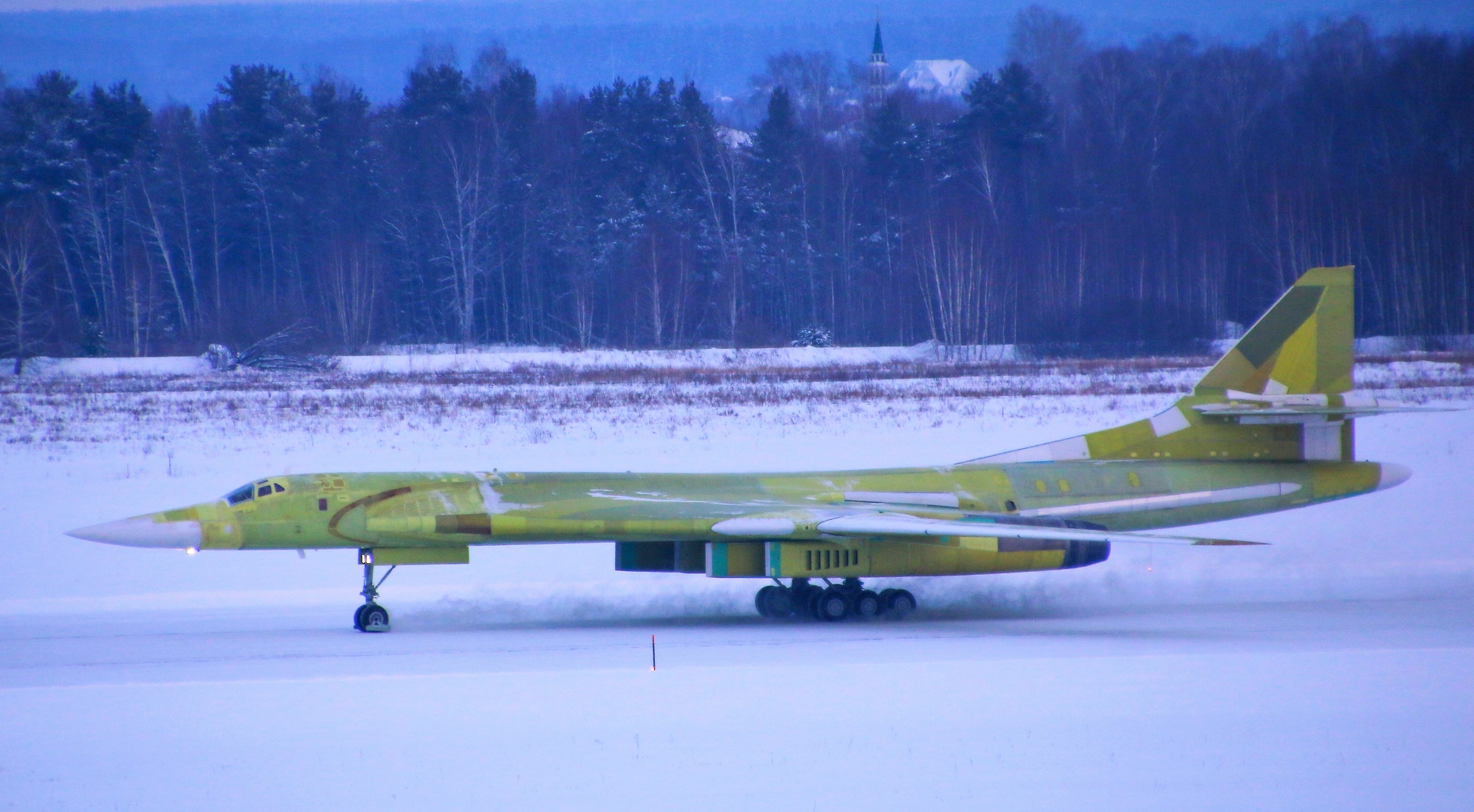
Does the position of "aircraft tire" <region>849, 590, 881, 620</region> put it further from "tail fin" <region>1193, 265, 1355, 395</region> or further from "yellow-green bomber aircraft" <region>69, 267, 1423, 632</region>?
"tail fin" <region>1193, 265, 1355, 395</region>

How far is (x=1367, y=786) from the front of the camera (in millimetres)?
7172

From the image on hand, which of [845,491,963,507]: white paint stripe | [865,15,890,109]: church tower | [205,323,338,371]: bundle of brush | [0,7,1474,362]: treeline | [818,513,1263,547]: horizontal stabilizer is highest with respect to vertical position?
[865,15,890,109]: church tower

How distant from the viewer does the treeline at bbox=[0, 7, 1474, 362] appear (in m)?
50.8

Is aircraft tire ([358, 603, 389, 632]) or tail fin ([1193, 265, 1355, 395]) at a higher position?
tail fin ([1193, 265, 1355, 395])

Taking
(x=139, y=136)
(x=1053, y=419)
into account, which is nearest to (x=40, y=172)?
(x=139, y=136)

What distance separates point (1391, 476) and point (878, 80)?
73298 millimetres

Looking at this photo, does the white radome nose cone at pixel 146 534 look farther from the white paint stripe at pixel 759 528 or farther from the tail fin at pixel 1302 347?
the tail fin at pixel 1302 347

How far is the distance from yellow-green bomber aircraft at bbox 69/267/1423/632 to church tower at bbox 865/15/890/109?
53668mm

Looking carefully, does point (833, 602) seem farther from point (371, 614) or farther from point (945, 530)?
point (371, 614)

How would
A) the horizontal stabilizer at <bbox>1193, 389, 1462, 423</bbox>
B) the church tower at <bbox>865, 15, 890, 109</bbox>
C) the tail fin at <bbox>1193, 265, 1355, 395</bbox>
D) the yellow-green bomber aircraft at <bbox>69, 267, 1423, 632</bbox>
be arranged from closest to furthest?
the yellow-green bomber aircraft at <bbox>69, 267, 1423, 632</bbox>
the horizontal stabilizer at <bbox>1193, 389, 1462, 423</bbox>
the tail fin at <bbox>1193, 265, 1355, 395</bbox>
the church tower at <bbox>865, 15, 890, 109</bbox>

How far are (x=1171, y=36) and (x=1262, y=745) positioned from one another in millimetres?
69604

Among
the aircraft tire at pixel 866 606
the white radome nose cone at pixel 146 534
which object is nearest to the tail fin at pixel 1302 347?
the aircraft tire at pixel 866 606

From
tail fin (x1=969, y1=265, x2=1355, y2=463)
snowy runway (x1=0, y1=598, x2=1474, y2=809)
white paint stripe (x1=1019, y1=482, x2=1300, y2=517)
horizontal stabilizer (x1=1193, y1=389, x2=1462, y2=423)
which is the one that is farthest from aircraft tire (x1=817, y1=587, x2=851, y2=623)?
horizontal stabilizer (x1=1193, y1=389, x2=1462, y2=423)

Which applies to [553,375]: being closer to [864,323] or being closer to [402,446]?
[402,446]
